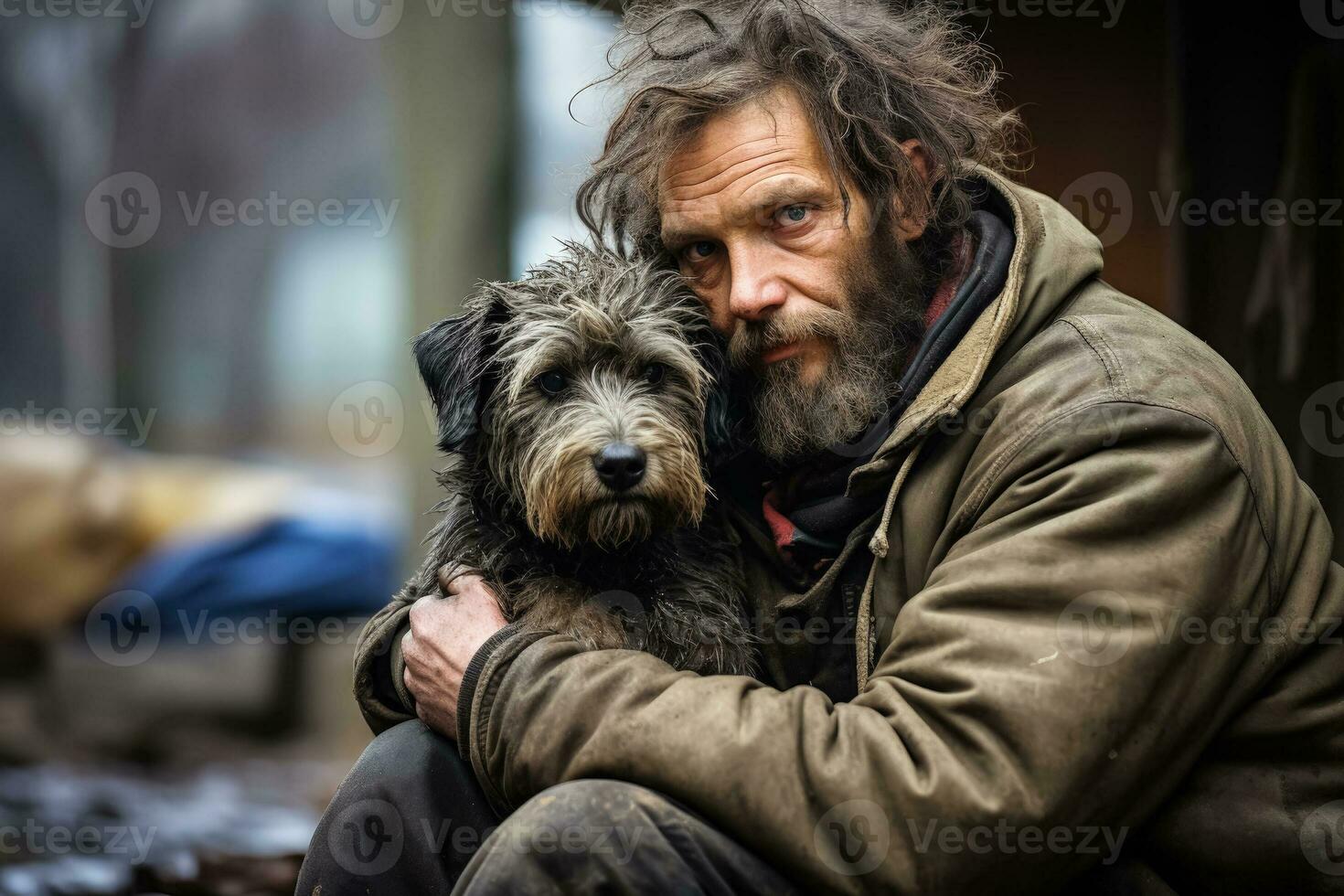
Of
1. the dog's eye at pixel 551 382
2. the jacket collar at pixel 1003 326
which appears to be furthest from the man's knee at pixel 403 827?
the jacket collar at pixel 1003 326

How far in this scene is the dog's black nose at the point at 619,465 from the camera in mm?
2781

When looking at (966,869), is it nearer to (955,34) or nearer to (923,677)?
(923,677)

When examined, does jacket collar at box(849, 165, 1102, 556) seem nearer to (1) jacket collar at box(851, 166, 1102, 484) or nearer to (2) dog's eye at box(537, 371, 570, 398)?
(1) jacket collar at box(851, 166, 1102, 484)

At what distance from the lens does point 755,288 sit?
296 centimetres

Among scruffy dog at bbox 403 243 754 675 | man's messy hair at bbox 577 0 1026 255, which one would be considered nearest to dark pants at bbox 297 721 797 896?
scruffy dog at bbox 403 243 754 675

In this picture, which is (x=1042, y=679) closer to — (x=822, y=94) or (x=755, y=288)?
(x=755, y=288)

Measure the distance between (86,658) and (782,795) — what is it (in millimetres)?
6729

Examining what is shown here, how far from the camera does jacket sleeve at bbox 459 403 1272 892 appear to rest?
7.06 ft

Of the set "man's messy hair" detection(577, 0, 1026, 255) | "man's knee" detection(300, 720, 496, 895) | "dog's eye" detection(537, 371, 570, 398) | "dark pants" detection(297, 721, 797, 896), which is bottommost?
"man's knee" detection(300, 720, 496, 895)

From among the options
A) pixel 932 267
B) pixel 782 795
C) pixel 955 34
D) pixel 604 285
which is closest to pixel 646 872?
pixel 782 795

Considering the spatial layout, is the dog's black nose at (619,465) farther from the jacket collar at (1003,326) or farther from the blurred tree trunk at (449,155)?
the blurred tree trunk at (449,155)

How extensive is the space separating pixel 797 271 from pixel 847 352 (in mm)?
221

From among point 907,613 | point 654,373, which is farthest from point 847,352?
point 907,613

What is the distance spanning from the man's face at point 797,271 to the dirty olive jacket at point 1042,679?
35cm
